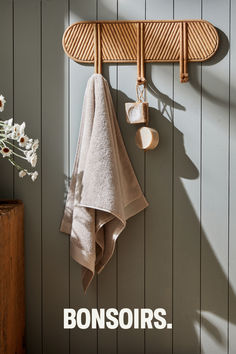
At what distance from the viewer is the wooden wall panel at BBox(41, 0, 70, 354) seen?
53.7 inches

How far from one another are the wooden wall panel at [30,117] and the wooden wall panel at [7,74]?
2 cm

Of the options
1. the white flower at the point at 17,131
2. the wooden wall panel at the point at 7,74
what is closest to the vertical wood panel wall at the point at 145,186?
the wooden wall panel at the point at 7,74

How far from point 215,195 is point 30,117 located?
2.63 ft

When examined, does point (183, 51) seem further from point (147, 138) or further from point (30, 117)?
point (30, 117)

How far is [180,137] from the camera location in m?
1.37

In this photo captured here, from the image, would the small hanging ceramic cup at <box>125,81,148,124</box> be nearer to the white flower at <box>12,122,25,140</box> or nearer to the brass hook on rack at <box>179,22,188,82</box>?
the brass hook on rack at <box>179,22,188,82</box>

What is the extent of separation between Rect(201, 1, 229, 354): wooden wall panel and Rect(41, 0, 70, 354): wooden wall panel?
0.55 m

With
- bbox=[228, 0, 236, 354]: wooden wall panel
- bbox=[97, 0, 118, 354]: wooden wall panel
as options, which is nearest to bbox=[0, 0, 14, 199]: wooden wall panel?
bbox=[97, 0, 118, 354]: wooden wall panel

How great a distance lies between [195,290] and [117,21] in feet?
3.62

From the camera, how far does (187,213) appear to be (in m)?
1.38

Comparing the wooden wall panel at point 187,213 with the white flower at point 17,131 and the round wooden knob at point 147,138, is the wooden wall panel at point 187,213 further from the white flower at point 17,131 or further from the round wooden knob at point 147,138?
the white flower at point 17,131

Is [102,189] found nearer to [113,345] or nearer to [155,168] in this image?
[155,168]

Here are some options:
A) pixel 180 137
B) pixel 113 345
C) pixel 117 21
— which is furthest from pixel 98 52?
pixel 113 345

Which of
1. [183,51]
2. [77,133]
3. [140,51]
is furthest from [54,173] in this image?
[183,51]
